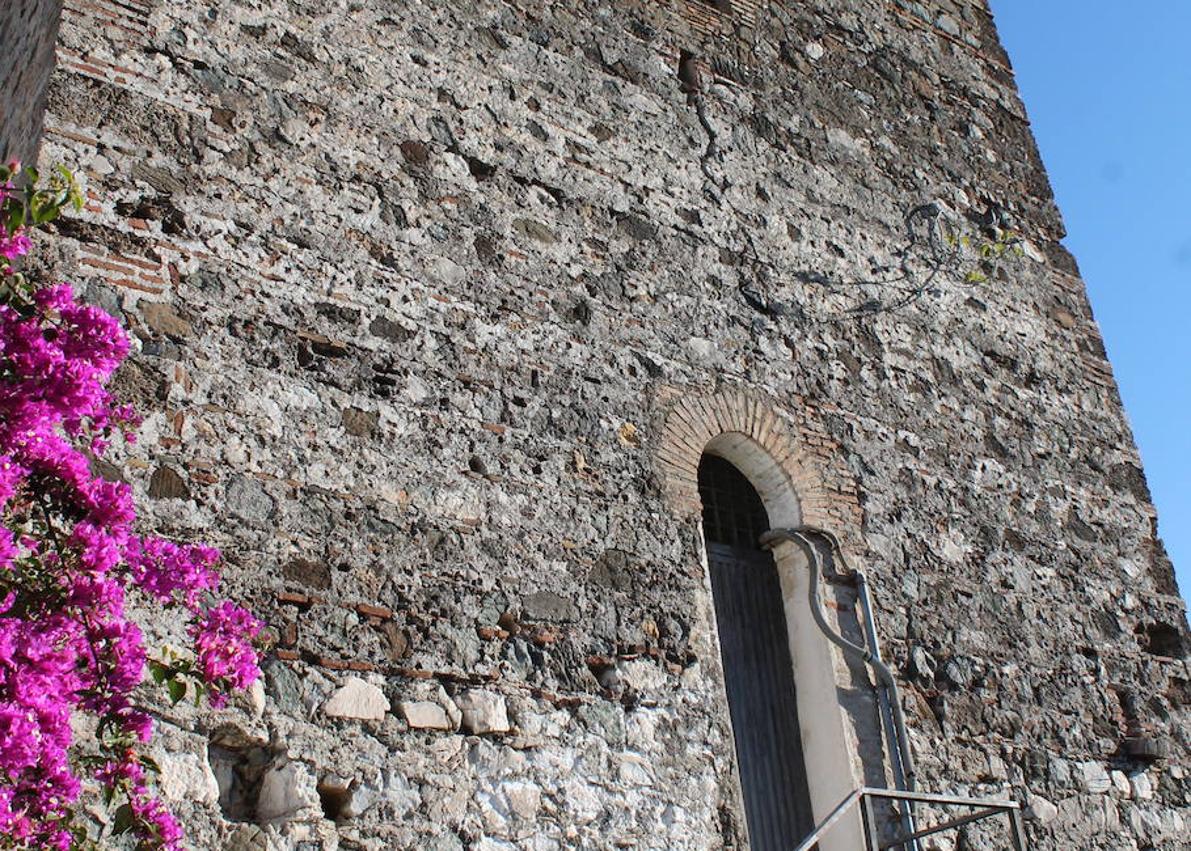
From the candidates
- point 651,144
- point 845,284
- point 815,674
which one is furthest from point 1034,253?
point 815,674

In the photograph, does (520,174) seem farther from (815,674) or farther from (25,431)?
(25,431)

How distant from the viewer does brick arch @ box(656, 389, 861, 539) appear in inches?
229

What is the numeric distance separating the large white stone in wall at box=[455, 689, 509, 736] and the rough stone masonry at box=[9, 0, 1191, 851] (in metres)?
0.01

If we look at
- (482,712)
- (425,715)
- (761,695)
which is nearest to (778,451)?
(761,695)

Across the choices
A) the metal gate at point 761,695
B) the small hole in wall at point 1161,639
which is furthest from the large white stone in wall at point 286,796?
the small hole in wall at point 1161,639

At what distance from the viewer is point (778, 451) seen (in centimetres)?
603

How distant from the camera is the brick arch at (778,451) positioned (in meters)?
5.82

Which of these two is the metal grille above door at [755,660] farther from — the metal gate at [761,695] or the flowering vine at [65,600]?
the flowering vine at [65,600]

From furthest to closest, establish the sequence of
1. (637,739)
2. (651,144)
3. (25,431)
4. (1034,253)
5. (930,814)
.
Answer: (1034,253)
(651,144)
(930,814)
(637,739)
(25,431)

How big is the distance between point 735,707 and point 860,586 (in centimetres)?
83

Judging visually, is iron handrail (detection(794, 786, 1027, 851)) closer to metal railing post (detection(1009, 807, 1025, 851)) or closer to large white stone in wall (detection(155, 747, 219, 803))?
metal railing post (detection(1009, 807, 1025, 851))

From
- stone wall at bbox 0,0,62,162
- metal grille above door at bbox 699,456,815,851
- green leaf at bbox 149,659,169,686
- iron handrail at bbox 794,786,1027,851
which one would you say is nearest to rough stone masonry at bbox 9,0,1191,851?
stone wall at bbox 0,0,62,162

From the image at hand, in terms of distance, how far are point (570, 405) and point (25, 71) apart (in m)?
2.65

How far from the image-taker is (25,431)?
10.6ft
